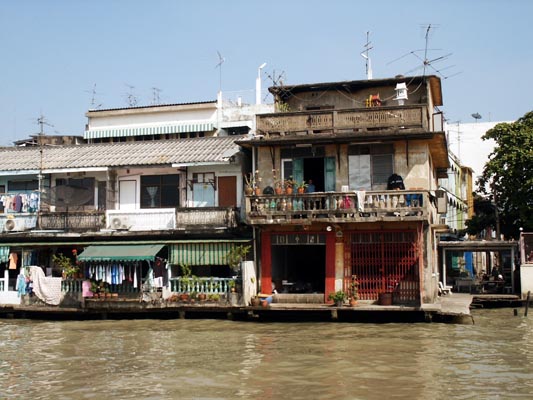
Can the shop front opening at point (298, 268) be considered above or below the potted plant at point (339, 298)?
above

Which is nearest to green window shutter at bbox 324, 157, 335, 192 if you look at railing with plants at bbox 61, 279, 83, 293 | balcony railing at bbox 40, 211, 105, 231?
balcony railing at bbox 40, 211, 105, 231

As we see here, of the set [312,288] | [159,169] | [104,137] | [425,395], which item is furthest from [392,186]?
[104,137]

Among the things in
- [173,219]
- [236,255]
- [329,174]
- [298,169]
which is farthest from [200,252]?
[329,174]

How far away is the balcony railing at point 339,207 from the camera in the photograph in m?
23.0

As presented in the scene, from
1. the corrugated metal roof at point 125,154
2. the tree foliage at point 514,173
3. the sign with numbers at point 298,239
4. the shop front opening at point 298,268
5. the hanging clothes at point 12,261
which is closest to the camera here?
the sign with numbers at point 298,239

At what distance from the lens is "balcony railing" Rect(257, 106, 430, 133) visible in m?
24.2

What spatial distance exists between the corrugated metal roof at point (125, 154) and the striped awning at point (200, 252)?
3.28m

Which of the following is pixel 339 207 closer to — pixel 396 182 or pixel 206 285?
pixel 396 182

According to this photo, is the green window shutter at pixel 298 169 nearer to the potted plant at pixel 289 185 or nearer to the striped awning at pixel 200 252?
the potted plant at pixel 289 185

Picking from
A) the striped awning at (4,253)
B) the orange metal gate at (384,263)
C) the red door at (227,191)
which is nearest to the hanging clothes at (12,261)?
the striped awning at (4,253)

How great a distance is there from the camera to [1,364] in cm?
1697

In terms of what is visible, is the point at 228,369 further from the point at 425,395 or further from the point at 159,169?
the point at 159,169

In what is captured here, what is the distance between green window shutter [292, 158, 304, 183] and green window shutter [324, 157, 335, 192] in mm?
888

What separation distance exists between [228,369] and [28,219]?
50.2ft
